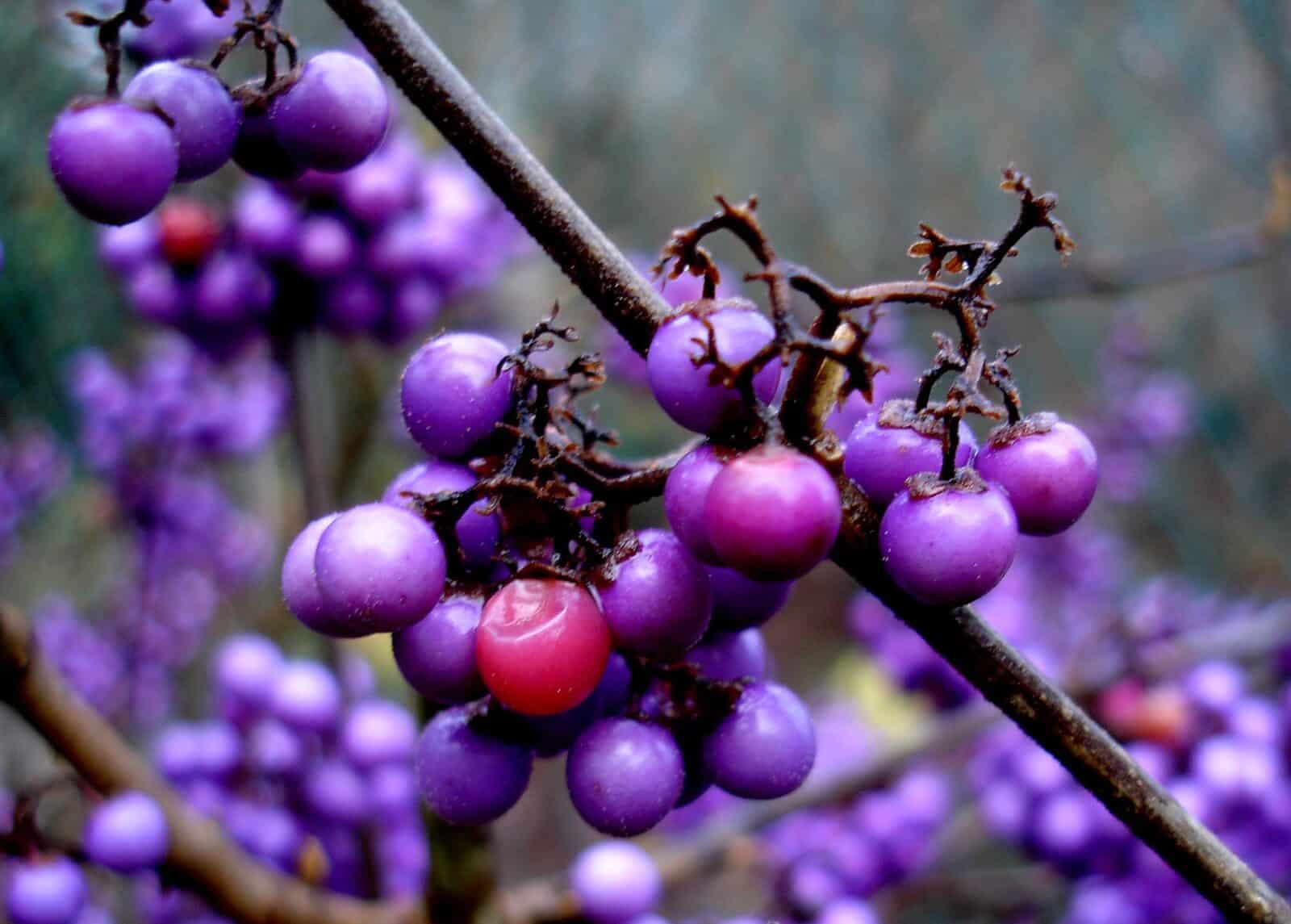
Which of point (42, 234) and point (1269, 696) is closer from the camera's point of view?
point (1269, 696)

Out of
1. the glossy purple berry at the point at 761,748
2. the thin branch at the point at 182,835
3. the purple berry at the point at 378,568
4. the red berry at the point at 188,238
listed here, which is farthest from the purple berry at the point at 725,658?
the red berry at the point at 188,238

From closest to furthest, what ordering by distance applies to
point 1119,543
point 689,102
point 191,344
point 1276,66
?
point 191,344
point 1276,66
point 1119,543
point 689,102

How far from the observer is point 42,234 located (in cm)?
179

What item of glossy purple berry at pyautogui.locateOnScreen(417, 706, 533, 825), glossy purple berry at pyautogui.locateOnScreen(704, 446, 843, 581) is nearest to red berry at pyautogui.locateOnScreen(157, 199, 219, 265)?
glossy purple berry at pyautogui.locateOnScreen(417, 706, 533, 825)

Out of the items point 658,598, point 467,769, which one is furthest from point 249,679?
point 658,598

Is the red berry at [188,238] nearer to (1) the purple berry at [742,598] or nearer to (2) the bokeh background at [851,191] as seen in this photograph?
(2) the bokeh background at [851,191]

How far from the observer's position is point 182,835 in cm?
73

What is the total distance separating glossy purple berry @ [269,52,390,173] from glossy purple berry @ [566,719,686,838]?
0.26 metres

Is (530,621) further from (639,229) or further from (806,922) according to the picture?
(639,229)

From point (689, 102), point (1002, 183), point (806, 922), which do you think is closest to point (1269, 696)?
point (806, 922)

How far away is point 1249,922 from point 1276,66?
1.53m

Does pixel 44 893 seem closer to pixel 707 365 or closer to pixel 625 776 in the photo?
pixel 625 776

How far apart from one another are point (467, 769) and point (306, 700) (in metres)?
0.59

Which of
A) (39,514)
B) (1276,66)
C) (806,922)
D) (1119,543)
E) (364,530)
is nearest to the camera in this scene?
(364,530)
